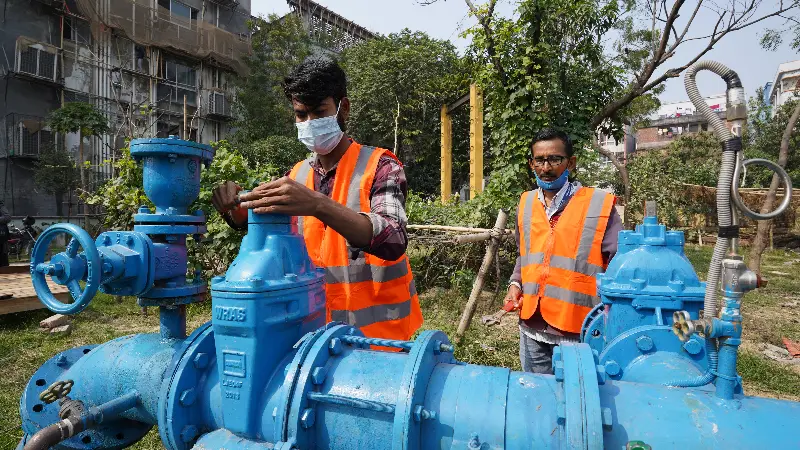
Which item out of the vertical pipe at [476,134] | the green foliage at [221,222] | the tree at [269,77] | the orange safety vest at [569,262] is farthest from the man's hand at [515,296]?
the tree at [269,77]

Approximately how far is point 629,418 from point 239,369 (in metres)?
0.77

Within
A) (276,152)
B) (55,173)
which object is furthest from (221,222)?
(55,173)

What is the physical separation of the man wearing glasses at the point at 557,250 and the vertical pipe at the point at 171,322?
5.81ft

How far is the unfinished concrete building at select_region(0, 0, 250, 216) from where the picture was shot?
16156mm

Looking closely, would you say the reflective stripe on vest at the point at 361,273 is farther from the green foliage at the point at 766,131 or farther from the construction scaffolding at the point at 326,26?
the construction scaffolding at the point at 326,26

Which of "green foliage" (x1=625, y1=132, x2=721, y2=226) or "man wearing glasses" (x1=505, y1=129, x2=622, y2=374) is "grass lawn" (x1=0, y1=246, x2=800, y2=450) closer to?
"man wearing glasses" (x1=505, y1=129, x2=622, y2=374)

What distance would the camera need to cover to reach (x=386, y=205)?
1.51 meters

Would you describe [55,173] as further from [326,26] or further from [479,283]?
[326,26]

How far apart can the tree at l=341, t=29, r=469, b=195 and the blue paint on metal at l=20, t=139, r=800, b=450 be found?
1651 cm

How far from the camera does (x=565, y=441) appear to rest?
0.79 metres

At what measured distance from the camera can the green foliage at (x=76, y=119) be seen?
542 inches

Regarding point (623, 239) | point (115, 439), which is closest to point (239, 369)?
point (115, 439)

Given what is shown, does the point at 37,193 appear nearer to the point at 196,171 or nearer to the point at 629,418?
the point at 196,171

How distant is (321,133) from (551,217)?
5.01 ft
